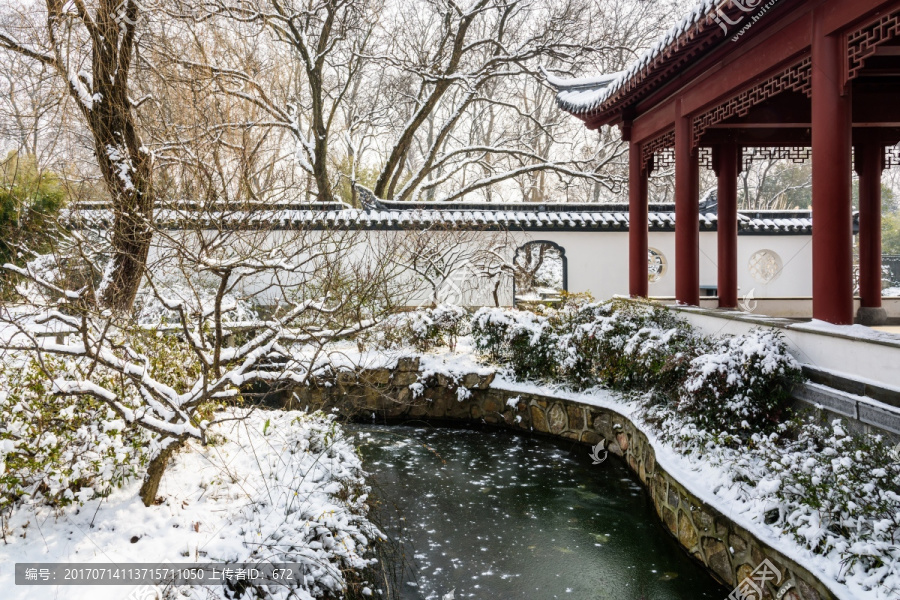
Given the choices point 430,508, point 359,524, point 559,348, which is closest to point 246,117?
point 359,524

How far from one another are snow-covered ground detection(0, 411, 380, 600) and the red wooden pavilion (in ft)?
10.8

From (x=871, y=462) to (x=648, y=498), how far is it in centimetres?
227

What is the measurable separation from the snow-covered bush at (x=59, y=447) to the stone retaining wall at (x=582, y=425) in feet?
3.97

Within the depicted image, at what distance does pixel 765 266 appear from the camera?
14.0 metres

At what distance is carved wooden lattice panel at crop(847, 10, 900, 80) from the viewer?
11.7ft

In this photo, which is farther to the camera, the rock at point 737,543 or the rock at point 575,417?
the rock at point 575,417

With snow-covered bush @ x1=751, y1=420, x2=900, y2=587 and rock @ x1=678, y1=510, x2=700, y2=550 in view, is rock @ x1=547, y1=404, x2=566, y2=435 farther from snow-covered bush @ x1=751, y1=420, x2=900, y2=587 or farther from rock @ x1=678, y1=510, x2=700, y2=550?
snow-covered bush @ x1=751, y1=420, x2=900, y2=587

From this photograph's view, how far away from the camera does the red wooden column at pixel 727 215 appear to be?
7258 mm

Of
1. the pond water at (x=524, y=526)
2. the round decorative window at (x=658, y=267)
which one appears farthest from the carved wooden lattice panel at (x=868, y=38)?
the round decorative window at (x=658, y=267)

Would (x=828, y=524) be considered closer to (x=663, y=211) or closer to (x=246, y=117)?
(x=246, y=117)

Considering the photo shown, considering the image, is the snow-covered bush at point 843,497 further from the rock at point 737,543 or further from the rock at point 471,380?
the rock at point 471,380

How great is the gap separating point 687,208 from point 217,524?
5001 mm

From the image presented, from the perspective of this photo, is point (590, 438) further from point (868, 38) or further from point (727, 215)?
point (868, 38)

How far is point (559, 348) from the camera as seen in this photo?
7223mm
